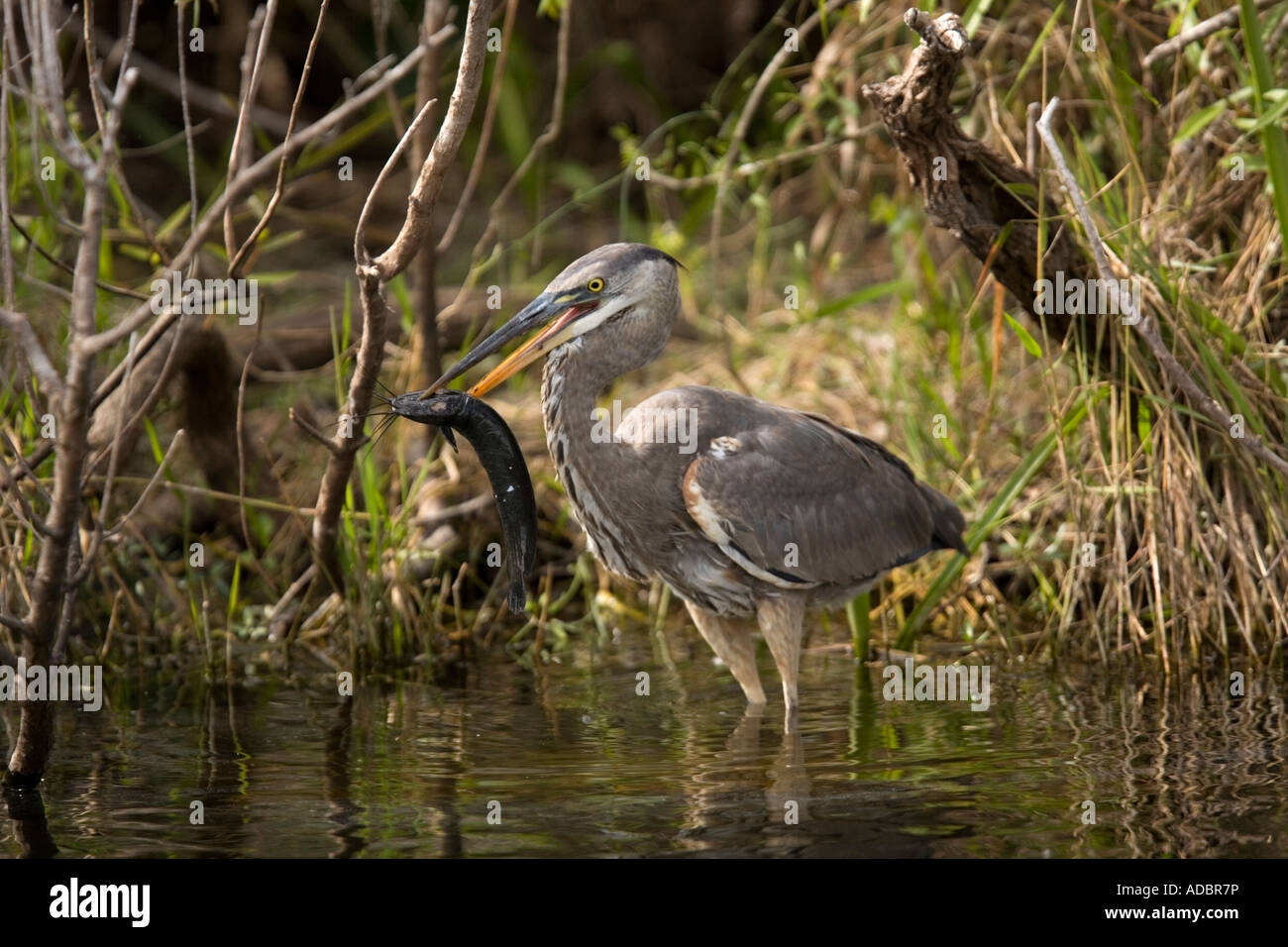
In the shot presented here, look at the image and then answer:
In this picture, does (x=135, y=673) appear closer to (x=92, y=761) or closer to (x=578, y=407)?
(x=92, y=761)

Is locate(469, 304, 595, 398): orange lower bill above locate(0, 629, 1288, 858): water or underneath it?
above

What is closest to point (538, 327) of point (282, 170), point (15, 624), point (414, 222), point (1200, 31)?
point (414, 222)

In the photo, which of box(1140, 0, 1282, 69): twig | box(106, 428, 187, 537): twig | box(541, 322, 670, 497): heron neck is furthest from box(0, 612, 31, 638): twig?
box(1140, 0, 1282, 69): twig

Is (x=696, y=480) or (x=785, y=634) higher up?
(x=696, y=480)

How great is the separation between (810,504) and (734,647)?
0.61 metres

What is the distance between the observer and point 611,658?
6.45 m

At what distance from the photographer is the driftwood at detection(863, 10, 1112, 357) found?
477cm

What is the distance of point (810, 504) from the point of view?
5.41m

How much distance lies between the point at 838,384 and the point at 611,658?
2486 mm

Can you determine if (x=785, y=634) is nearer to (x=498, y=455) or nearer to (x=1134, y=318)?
(x=498, y=455)

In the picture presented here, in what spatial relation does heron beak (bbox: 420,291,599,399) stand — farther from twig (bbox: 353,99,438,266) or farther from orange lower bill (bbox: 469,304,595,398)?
twig (bbox: 353,99,438,266)

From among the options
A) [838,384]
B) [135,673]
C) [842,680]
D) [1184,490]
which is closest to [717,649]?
[842,680]

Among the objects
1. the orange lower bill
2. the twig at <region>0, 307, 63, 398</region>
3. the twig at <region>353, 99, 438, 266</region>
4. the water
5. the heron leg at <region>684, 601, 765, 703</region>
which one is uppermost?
the twig at <region>353, 99, 438, 266</region>

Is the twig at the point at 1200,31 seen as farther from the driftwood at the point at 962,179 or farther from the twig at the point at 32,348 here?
the twig at the point at 32,348
